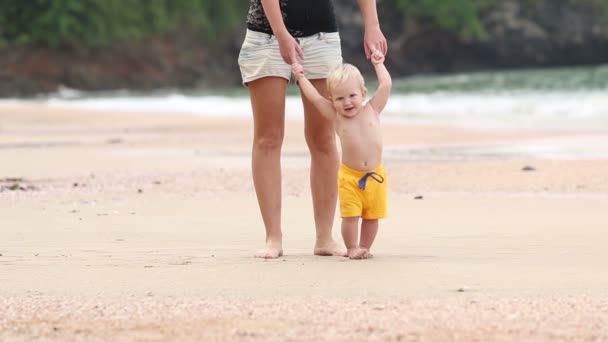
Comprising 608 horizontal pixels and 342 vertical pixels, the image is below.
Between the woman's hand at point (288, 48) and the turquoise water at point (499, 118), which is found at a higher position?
the woman's hand at point (288, 48)

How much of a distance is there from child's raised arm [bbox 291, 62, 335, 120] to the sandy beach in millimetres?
591

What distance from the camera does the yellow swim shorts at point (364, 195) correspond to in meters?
5.00

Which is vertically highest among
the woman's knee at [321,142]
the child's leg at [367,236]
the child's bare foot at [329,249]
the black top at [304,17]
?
the black top at [304,17]

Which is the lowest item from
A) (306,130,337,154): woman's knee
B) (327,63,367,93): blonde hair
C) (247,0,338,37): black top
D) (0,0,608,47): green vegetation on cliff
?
(0,0,608,47): green vegetation on cliff

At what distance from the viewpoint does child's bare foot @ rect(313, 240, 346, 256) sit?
519 centimetres

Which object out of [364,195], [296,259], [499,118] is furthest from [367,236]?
[499,118]

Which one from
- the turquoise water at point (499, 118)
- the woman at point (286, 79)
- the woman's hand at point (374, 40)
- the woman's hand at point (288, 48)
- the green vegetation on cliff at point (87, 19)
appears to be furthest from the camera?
the green vegetation on cliff at point (87, 19)

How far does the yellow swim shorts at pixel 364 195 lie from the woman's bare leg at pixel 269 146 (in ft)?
1.19

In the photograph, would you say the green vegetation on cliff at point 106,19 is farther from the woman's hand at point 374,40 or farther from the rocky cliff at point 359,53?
the woman's hand at point 374,40

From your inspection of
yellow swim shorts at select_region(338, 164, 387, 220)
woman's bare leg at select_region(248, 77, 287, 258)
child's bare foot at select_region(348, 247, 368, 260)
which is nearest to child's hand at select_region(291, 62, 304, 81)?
woman's bare leg at select_region(248, 77, 287, 258)

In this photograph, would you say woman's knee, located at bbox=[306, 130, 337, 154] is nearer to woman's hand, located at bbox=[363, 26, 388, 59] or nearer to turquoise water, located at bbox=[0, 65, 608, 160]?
woman's hand, located at bbox=[363, 26, 388, 59]

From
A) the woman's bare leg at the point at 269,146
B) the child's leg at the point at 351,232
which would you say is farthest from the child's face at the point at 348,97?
the child's leg at the point at 351,232

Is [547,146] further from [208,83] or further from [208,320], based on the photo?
[208,83]

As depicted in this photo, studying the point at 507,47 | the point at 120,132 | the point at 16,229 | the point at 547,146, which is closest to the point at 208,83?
the point at 507,47
